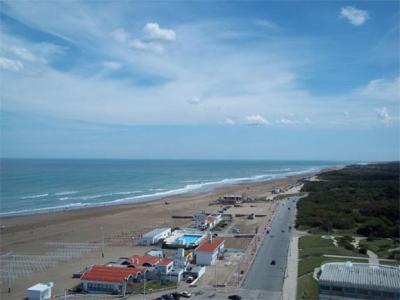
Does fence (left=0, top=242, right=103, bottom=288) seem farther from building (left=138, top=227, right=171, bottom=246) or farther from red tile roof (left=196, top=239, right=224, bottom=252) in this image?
red tile roof (left=196, top=239, right=224, bottom=252)

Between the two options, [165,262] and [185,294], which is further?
[165,262]

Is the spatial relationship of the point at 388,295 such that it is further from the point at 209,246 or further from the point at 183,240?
the point at 183,240

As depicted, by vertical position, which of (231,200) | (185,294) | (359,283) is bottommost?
(185,294)

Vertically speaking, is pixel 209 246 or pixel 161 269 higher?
pixel 209 246

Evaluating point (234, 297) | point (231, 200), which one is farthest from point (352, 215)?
point (234, 297)

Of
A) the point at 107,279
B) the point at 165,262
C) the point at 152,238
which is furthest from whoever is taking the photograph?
the point at 152,238

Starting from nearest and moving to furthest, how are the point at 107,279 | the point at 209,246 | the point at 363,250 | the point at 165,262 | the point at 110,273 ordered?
the point at 107,279 < the point at 110,273 < the point at 165,262 < the point at 363,250 < the point at 209,246

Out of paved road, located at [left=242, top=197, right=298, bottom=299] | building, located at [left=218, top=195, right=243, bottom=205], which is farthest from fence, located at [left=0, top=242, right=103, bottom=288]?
building, located at [left=218, top=195, right=243, bottom=205]
